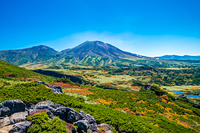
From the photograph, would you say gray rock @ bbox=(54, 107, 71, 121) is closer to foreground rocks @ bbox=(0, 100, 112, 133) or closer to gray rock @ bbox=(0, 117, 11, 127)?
foreground rocks @ bbox=(0, 100, 112, 133)

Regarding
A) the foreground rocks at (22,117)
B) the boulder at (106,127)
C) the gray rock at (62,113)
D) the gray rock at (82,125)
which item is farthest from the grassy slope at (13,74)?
the boulder at (106,127)

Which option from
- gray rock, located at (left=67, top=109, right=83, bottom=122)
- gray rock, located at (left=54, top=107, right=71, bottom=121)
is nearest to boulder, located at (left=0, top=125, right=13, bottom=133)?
gray rock, located at (left=54, top=107, right=71, bottom=121)

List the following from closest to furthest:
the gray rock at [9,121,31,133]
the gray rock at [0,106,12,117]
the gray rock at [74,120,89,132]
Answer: the gray rock at [9,121,31,133] → the gray rock at [0,106,12,117] → the gray rock at [74,120,89,132]

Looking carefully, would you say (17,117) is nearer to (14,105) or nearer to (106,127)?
(14,105)

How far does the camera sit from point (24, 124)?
11.6 metres

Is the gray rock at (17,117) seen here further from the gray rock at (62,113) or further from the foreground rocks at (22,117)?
the gray rock at (62,113)

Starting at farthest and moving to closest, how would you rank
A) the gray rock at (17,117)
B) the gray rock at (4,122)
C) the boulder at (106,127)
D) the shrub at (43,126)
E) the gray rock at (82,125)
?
1. the boulder at (106,127)
2. the gray rock at (82,125)
3. the gray rock at (17,117)
4. the gray rock at (4,122)
5. the shrub at (43,126)

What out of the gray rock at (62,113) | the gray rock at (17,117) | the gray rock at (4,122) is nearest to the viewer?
the gray rock at (4,122)

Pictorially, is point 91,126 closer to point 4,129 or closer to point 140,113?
point 4,129

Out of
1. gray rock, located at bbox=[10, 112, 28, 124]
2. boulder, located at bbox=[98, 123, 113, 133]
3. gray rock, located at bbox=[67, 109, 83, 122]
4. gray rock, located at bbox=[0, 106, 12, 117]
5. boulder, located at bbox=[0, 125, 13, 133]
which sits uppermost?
gray rock, located at bbox=[0, 106, 12, 117]

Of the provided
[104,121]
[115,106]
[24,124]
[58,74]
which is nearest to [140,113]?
[115,106]

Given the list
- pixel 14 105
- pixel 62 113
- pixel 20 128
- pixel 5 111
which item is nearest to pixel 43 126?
pixel 20 128

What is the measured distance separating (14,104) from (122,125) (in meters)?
19.3

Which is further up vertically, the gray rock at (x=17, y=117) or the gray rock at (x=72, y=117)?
the gray rock at (x=17, y=117)
